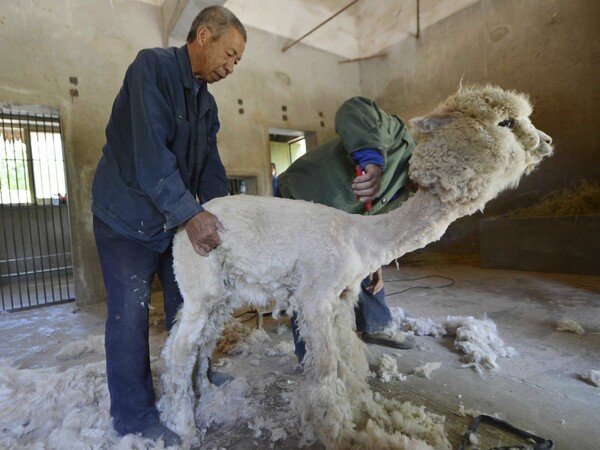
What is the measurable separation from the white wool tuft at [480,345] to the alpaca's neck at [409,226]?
1.09m

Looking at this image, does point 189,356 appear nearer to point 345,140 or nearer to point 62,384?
point 62,384

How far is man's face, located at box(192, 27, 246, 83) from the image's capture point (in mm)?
1549

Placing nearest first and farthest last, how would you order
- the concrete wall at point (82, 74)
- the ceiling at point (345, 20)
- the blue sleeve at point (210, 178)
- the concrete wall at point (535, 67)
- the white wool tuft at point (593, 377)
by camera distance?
the white wool tuft at point (593, 377), the blue sleeve at point (210, 178), the concrete wall at point (82, 74), the concrete wall at point (535, 67), the ceiling at point (345, 20)

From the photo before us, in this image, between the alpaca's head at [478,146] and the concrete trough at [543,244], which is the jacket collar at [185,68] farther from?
the concrete trough at [543,244]

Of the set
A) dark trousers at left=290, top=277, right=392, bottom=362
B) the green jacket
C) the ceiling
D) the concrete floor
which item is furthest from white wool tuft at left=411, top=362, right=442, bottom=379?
the ceiling

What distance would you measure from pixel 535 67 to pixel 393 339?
5.48 meters

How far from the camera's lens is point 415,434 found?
4.69ft

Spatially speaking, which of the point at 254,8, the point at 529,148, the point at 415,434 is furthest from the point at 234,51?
the point at 254,8

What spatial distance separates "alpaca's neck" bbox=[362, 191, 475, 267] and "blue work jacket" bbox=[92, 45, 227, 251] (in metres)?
0.84

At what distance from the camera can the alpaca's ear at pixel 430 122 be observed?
140 cm

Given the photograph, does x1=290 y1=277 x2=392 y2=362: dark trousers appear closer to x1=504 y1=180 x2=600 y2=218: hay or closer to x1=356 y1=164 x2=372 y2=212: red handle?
x1=356 y1=164 x2=372 y2=212: red handle

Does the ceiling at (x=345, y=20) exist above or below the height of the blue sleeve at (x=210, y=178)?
above

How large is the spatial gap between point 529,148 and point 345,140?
0.91 meters

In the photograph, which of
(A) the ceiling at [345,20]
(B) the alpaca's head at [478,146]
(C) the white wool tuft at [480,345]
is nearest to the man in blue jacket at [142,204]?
(B) the alpaca's head at [478,146]
